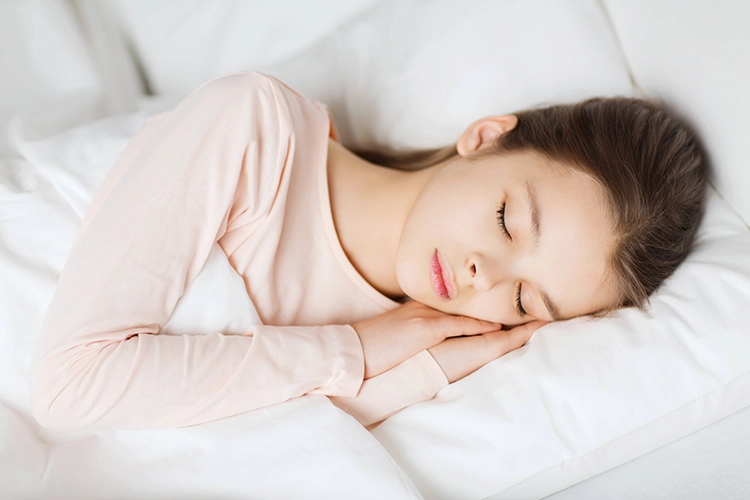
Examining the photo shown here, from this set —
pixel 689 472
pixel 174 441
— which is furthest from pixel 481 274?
pixel 174 441

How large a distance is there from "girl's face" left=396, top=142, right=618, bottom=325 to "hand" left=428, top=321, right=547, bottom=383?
3cm

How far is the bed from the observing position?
0.95 m

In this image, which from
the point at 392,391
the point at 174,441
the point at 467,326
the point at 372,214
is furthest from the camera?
the point at 372,214

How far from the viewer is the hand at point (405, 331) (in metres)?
1.08

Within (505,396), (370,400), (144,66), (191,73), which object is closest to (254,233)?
(370,400)

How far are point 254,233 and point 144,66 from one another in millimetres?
907

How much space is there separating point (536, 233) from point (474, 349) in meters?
0.25

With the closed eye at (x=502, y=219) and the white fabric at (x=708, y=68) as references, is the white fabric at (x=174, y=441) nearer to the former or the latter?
the closed eye at (x=502, y=219)

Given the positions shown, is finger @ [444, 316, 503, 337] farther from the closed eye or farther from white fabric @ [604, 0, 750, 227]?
white fabric @ [604, 0, 750, 227]

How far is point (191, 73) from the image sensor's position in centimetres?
171

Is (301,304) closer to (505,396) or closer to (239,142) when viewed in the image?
(239,142)

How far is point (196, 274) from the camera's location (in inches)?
40.8

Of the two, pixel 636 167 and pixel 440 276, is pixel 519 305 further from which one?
pixel 636 167

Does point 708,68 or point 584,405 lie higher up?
point 708,68
